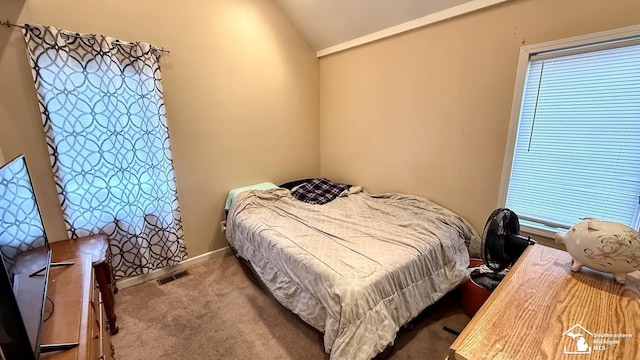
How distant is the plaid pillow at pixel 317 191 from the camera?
2.83 meters

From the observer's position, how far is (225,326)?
1.91 meters

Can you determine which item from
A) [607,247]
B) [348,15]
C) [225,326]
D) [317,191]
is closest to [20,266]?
[225,326]

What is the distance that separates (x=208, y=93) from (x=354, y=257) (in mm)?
2029

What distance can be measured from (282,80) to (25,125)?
2.13 meters

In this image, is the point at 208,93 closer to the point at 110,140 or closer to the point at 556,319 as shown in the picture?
the point at 110,140

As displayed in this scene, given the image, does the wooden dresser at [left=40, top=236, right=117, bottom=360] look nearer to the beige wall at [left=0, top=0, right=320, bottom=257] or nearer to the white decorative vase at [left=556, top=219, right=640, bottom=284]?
the beige wall at [left=0, top=0, right=320, bottom=257]

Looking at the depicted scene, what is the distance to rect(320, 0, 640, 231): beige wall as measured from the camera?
1770 millimetres

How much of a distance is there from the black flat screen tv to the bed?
3.77ft

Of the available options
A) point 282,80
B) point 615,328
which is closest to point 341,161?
point 282,80

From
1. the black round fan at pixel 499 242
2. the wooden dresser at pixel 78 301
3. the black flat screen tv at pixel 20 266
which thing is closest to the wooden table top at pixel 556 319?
the black round fan at pixel 499 242

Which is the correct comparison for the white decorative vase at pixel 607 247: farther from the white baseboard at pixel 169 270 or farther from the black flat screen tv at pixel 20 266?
the white baseboard at pixel 169 270

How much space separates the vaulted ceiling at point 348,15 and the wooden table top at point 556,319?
6.23 ft

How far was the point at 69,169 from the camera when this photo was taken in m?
1.90

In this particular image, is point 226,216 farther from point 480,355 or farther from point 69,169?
point 480,355
